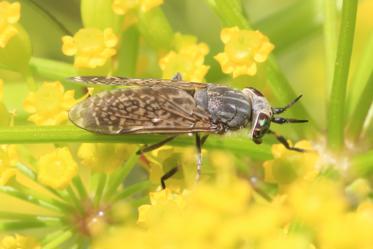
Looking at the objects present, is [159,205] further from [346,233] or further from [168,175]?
[346,233]

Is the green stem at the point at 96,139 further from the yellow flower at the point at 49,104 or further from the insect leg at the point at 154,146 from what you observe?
the yellow flower at the point at 49,104

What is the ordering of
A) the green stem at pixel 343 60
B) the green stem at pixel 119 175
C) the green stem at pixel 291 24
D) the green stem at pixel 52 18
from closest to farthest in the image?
the green stem at pixel 343 60 < the green stem at pixel 119 175 < the green stem at pixel 52 18 < the green stem at pixel 291 24

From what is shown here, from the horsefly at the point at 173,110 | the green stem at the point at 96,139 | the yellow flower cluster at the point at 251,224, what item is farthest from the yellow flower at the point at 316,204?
the horsefly at the point at 173,110

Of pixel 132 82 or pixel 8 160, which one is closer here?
pixel 8 160

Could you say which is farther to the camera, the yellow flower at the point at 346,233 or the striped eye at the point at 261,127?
the striped eye at the point at 261,127

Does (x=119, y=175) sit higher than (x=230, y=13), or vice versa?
(x=230, y=13)

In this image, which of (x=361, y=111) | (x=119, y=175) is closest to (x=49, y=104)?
(x=119, y=175)
